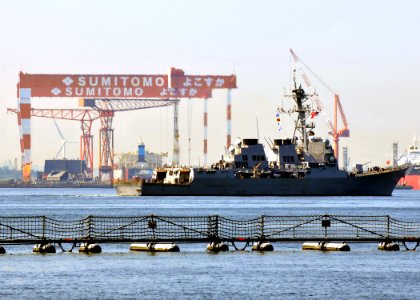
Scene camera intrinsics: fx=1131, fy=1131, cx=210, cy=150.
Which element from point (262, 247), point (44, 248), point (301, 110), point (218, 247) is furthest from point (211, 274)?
point (301, 110)

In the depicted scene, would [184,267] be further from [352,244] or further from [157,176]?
[157,176]

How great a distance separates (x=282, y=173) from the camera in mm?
149750

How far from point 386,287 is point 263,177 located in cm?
10920

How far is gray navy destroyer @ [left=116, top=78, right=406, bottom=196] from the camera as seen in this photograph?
148m

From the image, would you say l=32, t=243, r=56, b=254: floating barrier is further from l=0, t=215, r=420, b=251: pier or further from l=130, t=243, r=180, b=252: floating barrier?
l=130, t=243, r=180, b=252: floating barrier

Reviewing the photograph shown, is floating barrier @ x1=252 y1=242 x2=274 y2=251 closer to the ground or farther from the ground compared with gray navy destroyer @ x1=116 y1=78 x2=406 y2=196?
closer to the ground

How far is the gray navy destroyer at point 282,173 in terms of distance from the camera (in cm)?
14762

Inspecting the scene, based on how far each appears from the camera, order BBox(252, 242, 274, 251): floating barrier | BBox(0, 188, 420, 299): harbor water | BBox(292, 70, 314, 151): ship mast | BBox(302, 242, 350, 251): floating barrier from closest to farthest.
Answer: BBox(0, 188, 420, 299): harbor water, BBox(302, 242, 350, 251): floating barrier, BBox(252, 242, 274, 251): floating barrier, BBox(292, 70, 314, 151): ship mast

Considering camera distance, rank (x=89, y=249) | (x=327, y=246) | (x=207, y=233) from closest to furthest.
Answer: (x=89, y=249)
(x=327, y=246)
(x=207, y=233)

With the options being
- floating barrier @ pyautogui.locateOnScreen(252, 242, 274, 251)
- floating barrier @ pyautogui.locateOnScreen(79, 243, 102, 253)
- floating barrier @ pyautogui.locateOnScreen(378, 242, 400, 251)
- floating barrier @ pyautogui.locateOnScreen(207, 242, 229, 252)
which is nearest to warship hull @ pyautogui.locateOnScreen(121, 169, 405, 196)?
floating barrier @ pyautogui.locateOnScreen(378, 242, 400, 251)

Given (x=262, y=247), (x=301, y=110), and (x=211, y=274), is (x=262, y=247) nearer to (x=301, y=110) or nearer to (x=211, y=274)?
(x=211, y=274)

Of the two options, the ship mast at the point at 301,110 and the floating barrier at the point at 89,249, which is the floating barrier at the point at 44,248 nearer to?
the floating barrier at the point at 89,249

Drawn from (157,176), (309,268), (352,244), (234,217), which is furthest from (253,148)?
(309,268)

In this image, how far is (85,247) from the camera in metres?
51.8
